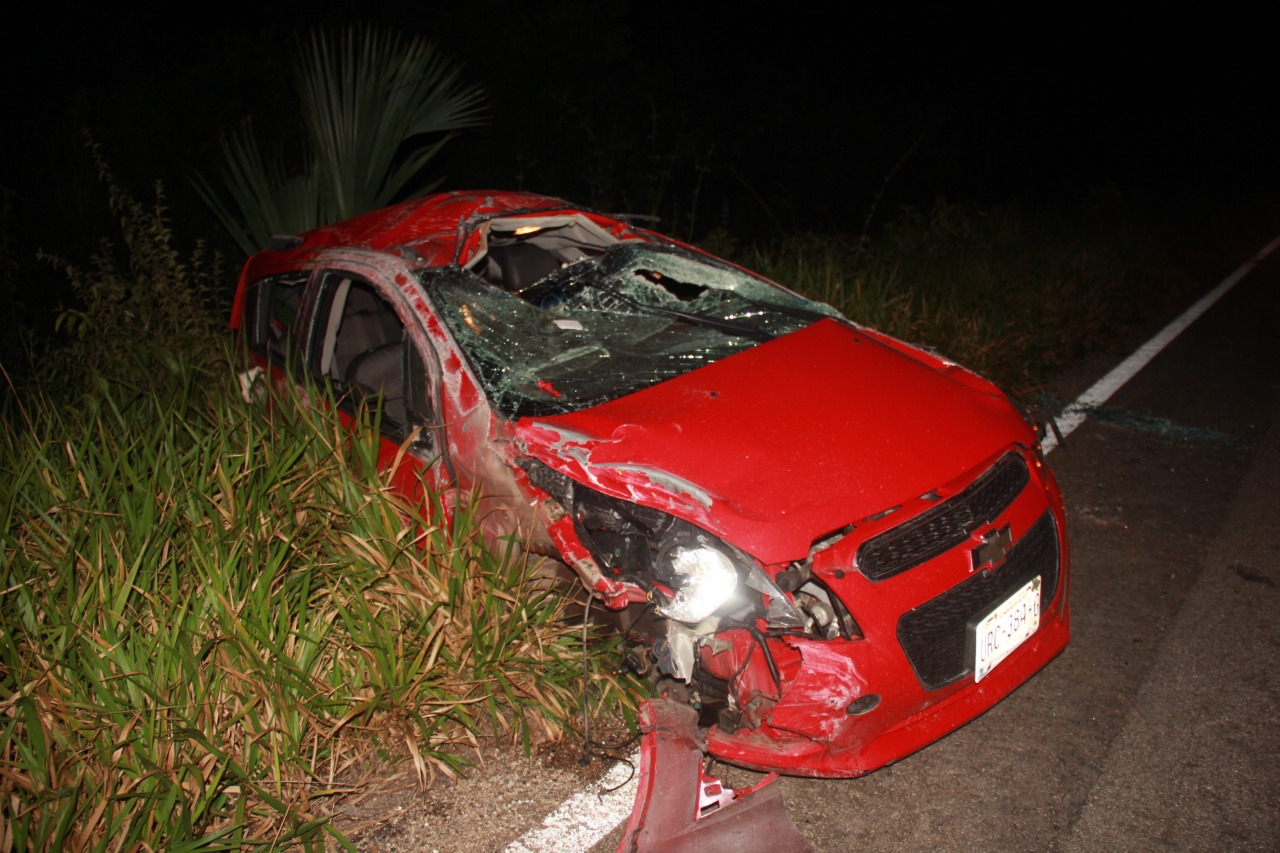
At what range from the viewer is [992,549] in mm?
2330

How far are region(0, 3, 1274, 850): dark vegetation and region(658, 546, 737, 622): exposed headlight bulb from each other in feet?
1.96

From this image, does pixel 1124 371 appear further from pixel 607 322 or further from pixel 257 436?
pixel 257 436

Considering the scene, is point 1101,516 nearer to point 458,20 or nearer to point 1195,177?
point 458,20

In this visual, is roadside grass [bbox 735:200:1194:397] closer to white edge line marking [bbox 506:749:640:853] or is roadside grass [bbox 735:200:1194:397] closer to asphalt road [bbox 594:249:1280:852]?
asphalt road [bbox 594:249:1280:852]

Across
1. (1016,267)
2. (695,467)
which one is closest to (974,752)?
(695,467)

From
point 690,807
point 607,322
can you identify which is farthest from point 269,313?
point 690,807

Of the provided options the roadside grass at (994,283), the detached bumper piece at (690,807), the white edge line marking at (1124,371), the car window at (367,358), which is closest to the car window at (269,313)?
the car window at (367,358)

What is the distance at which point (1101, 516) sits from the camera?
12.4ft

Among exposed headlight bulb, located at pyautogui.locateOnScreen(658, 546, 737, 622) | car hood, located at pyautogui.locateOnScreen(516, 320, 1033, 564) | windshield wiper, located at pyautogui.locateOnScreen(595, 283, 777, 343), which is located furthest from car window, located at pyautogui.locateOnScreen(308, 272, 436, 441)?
exposed headlight bulb, located at pyautogui.locateOnScreen(658, 546, 737, 622)

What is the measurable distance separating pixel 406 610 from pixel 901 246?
5558 millimetres

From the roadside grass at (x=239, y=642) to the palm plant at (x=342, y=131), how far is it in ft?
8.57

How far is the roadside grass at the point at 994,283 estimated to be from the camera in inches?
214

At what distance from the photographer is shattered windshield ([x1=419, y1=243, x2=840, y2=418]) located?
9.29 feet

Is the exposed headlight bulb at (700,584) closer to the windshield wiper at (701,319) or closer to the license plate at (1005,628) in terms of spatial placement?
the license plate at (1005,628)
